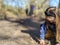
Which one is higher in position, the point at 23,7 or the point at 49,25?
the point at 49,25

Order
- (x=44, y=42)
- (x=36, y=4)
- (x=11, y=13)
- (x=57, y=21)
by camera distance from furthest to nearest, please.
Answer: (x=36, y=4) < (x=11, y=13) < (x=44, y=42) < (x=57, y=21)

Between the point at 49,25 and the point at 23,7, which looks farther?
the point at 23,7

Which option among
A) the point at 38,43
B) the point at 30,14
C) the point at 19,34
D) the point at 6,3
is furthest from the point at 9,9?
the point at 38,43

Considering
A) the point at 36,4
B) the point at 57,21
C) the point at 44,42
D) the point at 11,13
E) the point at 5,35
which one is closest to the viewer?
the point at 57,21

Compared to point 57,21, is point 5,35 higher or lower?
lower

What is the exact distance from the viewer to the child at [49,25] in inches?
177

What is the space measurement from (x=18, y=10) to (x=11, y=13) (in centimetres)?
57

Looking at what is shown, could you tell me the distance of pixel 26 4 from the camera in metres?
10.7

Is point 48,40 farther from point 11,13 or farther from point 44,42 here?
point 11,13

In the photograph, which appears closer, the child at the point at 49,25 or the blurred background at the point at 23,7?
the child at the point at 49,25

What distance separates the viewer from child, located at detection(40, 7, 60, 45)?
449 cm

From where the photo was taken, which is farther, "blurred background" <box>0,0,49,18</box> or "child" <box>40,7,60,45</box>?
"blurred background" <box>0,0,49,18</box>

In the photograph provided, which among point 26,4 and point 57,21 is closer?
point 57,21

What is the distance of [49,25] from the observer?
4621 millimetres
